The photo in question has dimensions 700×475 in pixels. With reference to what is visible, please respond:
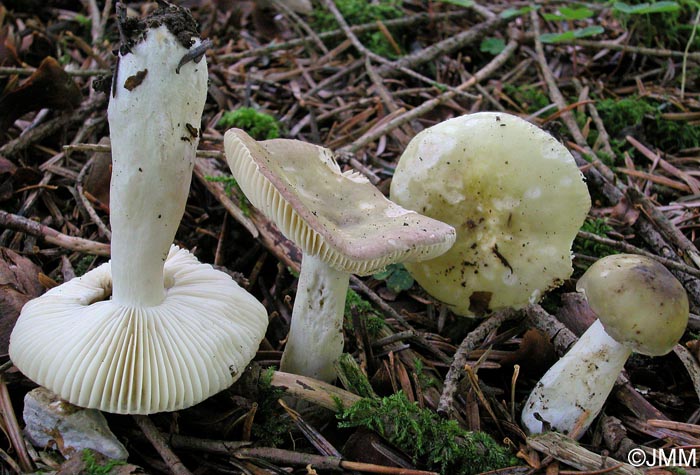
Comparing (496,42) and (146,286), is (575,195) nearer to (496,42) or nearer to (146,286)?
(146,286)

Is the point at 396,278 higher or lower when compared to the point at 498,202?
lower

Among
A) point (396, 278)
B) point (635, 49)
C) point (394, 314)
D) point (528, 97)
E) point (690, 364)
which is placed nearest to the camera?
point (690, 364)

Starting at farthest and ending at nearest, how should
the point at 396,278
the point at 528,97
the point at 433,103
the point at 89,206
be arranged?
the point at 528,97, the point at 433,103, the point at 396,278, the point at 89,206

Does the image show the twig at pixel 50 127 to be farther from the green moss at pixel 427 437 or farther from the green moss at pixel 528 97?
the green moss at pixel 528 97

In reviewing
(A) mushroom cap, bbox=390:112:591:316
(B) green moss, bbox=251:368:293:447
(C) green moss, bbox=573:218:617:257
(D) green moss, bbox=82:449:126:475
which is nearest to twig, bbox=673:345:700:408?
(A) mushroom cap, bbox=390:112:591:316

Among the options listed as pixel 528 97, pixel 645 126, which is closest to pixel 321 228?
pixel 528 97

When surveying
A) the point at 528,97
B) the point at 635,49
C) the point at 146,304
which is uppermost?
the point at 635,49

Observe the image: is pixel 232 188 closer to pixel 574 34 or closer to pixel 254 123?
pixel 254 123

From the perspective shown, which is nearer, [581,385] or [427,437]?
[427,437]
